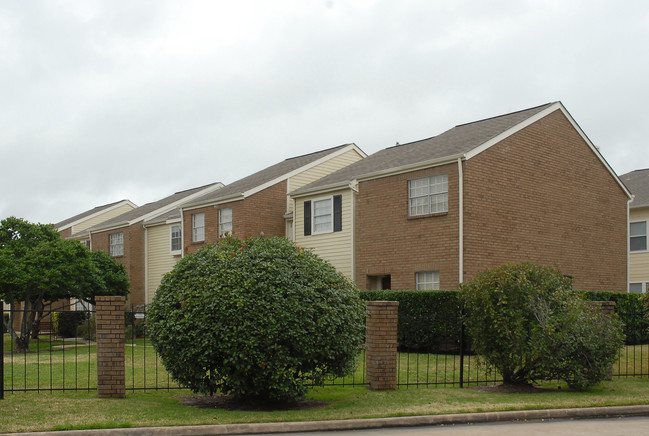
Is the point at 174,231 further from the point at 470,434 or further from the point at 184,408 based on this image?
the point at 470,434

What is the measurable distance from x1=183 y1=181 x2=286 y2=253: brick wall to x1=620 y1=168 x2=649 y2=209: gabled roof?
14670mm

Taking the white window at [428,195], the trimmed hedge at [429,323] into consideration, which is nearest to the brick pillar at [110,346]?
the trimmed hedge at [429,323]

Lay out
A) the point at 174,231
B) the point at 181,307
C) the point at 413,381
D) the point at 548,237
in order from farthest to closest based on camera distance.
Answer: the point at 174,231 < the point at 548,237 < the point at 413,381 < the point at 181,307

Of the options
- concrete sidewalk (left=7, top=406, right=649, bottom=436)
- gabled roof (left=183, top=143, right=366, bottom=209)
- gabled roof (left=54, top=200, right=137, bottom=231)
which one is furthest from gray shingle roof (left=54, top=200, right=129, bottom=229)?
concrete sidewalk (left=7, top=406, right=649, bottom=436)

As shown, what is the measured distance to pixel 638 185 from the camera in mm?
32031

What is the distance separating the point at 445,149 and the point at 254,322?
14492 millimetres

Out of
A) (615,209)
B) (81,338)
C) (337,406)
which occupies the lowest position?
(81,338)

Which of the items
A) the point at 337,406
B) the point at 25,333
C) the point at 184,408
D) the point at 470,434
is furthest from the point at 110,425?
the point at 25,333

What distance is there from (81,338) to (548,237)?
Answer: 2120 centimetres

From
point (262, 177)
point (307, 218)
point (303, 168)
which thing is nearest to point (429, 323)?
point (307, 218)

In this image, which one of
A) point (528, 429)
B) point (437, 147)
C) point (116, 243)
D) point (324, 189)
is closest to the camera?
point (528, 429)

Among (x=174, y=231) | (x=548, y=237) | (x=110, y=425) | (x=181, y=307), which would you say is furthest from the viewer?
(x=174, y=231)

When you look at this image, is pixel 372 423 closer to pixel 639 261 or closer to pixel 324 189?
pixel 324 189

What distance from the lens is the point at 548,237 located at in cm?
2367
